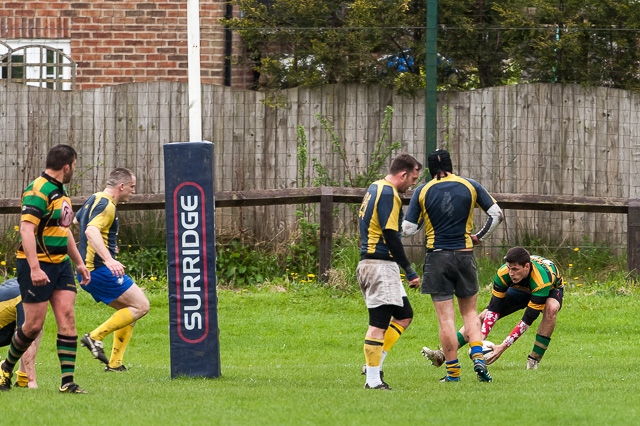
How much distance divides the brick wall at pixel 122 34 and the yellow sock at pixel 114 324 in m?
6.84

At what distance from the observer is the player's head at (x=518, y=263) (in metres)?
10.7

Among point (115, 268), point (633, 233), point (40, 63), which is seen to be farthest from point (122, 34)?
point (115, 268)

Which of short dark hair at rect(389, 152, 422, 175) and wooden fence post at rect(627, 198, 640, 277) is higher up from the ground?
short dark hair at rect(389, 152, 422, 175)

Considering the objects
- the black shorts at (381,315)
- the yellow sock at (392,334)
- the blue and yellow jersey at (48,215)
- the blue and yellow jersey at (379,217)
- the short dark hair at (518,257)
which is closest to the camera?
the blue and yellow jersey at (48,215)

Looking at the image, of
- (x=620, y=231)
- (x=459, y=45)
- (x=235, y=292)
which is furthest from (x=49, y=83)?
(x=620, y=231)

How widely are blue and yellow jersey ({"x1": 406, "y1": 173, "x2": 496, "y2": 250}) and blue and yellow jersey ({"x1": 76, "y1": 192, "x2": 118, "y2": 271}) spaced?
2960 millimetres

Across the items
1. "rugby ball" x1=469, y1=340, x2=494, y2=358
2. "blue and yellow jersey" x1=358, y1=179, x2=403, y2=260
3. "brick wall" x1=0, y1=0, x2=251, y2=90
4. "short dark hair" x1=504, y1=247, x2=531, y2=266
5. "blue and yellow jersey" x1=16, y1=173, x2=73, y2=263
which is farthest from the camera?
"brick wall" x1=0, y1=0, x2=251, y2=90

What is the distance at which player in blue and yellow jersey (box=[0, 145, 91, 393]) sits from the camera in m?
8.40

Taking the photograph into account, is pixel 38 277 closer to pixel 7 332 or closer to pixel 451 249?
pixel 7 332

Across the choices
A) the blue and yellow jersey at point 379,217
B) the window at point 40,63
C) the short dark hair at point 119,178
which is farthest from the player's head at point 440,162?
the window at point 40,63

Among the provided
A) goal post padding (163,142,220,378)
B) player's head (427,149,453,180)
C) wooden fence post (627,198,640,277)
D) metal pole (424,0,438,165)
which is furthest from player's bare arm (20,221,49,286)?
wooden fence post (627,198,640,277)

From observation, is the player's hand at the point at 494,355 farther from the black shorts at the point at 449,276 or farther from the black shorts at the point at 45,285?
the black shorts at the point at 45,285

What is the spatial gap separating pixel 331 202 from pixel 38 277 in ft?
23.4

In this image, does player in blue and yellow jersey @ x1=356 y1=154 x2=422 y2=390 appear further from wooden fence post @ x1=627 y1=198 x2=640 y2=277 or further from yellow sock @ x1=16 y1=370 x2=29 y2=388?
wooden fence post @ x1=627 y1=198 x2=640 y2=277
